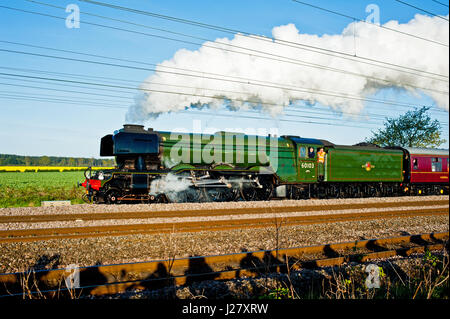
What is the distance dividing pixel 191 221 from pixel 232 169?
218 inches

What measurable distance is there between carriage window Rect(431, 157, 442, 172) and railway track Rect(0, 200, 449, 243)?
963 cm

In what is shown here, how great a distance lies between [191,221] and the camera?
9984 millimetres

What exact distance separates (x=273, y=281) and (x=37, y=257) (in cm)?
513

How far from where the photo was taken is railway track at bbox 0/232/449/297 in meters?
5.07

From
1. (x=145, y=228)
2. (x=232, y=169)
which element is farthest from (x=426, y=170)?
(x=145, y=228)

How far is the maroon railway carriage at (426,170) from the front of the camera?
21281 millimetres

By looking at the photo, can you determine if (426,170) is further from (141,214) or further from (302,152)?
(141,214)

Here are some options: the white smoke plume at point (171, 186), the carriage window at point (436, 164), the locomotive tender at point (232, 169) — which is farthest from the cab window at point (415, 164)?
the white smoke plume at point (171, 186)

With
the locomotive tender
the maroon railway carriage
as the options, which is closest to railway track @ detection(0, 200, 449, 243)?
the locomotive tender

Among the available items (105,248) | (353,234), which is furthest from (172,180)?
(353,234)

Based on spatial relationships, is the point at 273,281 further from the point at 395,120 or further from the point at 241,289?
the point at 395,120

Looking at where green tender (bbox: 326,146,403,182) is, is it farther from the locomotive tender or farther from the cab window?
the cab window

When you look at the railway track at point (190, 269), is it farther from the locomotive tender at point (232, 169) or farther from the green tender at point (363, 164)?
the green tender at point (363, 164)

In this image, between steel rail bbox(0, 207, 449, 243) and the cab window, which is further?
the cab window
